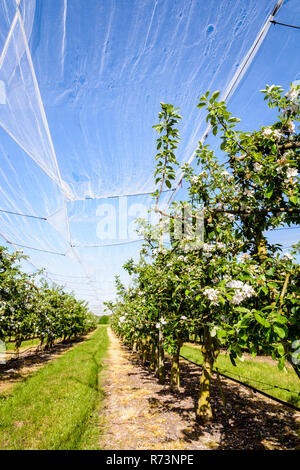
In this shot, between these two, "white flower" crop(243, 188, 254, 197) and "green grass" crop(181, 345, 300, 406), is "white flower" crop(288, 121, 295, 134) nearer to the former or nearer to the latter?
"white flower" crop(243, 188, 254, 197)

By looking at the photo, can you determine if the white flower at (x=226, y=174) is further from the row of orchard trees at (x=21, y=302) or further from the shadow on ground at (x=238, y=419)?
the row of orchard trees at (x=21, y=302)

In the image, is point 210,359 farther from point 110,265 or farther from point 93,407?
point 110,265

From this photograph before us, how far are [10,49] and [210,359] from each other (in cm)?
666

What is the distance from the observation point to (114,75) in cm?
394

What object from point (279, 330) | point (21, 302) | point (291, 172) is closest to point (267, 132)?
point (291, 172)

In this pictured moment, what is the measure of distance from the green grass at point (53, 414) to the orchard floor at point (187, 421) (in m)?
0.40

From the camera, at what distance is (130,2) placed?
313 centimetres

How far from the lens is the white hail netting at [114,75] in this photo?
310 cm

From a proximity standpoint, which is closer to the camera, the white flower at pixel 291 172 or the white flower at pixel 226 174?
the white flower at pixel 291 172

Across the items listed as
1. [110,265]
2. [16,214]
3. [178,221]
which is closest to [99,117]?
[178,221]

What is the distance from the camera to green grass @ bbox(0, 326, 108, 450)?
381 centimetres

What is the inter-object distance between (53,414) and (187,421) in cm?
297

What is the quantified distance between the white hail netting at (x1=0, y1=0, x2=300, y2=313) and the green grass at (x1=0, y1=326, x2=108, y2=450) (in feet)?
18.0

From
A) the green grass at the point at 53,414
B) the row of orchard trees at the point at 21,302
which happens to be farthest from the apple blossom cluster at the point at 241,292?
the row of orchard trees at the point at 21,302
